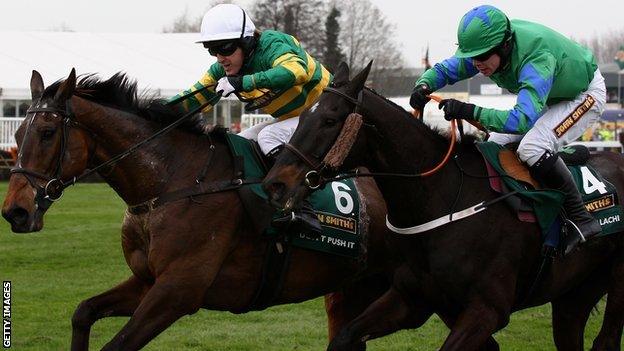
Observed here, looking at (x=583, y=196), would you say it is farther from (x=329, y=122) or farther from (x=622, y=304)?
(x=329, y=122)

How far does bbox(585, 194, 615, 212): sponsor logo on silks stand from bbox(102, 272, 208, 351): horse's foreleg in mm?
2304

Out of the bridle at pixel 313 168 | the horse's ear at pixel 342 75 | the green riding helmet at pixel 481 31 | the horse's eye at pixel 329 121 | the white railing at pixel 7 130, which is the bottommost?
the white railing at pixel 7 130

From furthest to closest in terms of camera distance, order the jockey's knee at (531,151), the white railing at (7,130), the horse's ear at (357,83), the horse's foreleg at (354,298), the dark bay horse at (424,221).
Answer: the white railing at (7,130) → the horse's foreleg at (354,298) → the jockey's knee at (531,151) → the horse's ear at (357,83) → the dark bay horse at (424,221)

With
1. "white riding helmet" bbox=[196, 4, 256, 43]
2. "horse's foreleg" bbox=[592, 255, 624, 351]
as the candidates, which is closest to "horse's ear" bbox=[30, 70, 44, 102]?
"white riding helmet" bbox=[196, 4, 256, 43]

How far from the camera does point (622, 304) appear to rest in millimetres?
6586

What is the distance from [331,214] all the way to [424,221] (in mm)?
1086

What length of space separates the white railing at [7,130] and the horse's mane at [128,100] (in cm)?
2415

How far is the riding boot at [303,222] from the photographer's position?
6180mm

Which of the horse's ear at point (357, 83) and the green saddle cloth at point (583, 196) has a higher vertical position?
the horse's ear at point (357, 83)

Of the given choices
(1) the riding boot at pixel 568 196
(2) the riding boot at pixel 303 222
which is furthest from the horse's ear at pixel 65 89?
(1) the riding boot at pixel 568 196

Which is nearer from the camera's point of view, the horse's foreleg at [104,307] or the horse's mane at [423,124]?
the horse's mane at [423,124]

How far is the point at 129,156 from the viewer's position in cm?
619

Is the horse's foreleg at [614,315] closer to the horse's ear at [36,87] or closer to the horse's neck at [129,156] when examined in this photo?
the horse's neck at [129,156]

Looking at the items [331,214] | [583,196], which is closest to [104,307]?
[331,214]
